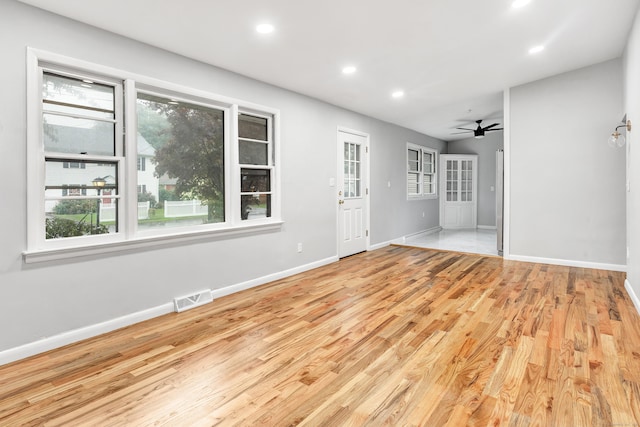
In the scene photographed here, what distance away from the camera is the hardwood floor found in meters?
1.73

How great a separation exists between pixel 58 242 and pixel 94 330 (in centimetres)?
77

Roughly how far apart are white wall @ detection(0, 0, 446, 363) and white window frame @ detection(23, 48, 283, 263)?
0.19ft

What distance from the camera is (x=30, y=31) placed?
2.44 metres

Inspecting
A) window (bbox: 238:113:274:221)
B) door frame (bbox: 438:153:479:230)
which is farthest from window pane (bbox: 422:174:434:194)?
window (bbox: 238:113:274:221)

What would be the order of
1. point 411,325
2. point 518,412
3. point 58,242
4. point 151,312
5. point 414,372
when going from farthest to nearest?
point 151,312 < point 411,325 < point 58,242 < point 414,372 < point 518,412

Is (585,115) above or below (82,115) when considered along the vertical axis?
above

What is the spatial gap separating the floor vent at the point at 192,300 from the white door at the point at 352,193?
2537 millimetres

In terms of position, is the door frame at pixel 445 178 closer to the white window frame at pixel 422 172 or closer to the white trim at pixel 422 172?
the white trim at pixel 422 172

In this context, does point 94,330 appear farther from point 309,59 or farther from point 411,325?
point 309,59

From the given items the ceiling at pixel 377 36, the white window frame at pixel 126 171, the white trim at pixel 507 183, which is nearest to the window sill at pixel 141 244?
the white window frame at pixel 126 171

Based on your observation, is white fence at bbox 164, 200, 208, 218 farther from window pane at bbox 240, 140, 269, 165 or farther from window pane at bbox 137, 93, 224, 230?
window pane at bbox 240, 140, 269, 165

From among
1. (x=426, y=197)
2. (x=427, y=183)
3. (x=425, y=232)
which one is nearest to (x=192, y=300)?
(x=425, y=232)

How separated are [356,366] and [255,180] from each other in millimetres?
2667

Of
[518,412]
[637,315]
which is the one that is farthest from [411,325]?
[637,315]
